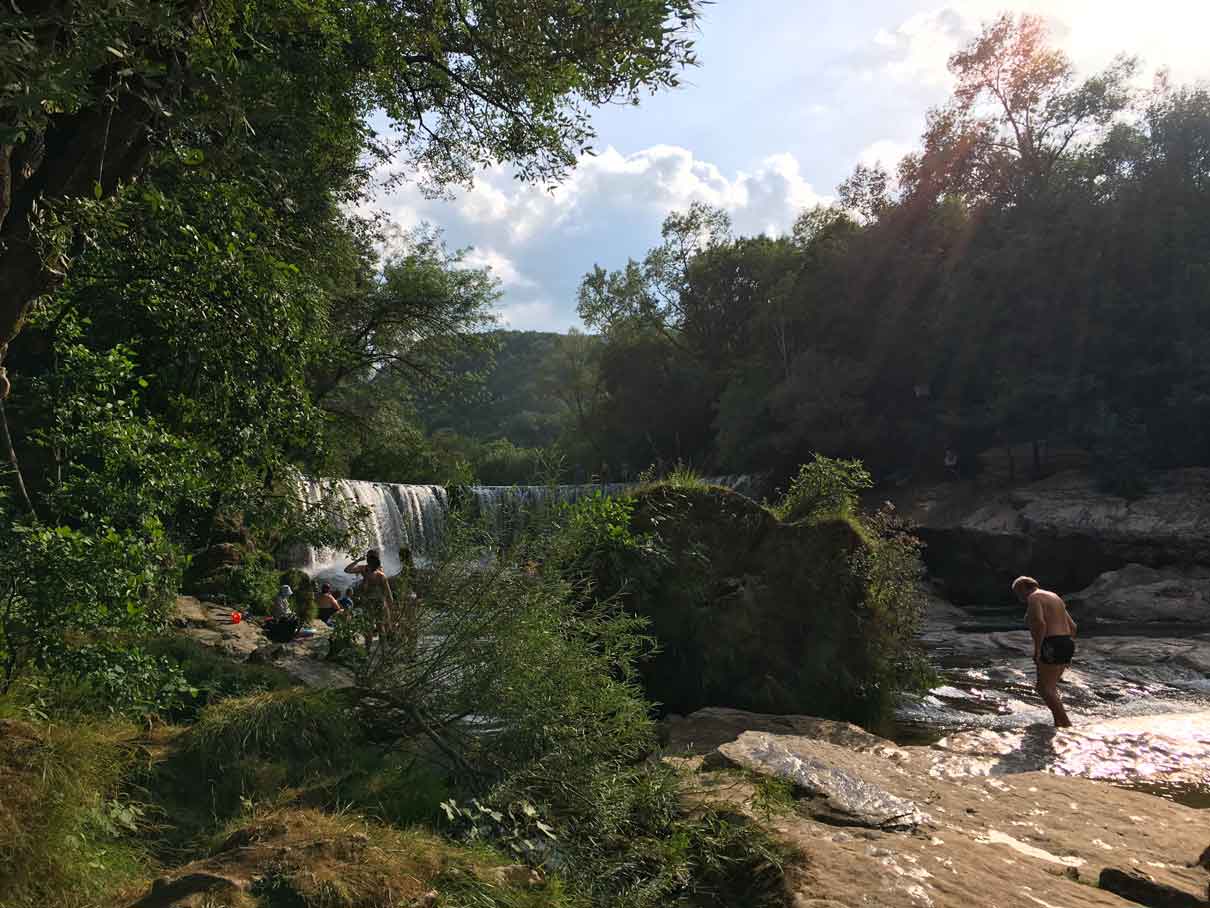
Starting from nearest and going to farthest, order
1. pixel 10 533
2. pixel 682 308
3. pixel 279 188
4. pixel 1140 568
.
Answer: pixel 10 533 < pixel 279 188 < pixel 1140 568 < pixel 682 308

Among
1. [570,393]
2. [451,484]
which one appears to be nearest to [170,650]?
[451,484]

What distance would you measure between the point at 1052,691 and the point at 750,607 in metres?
3.46

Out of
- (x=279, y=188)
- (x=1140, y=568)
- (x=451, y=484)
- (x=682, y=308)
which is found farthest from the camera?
(x=682, y=308)

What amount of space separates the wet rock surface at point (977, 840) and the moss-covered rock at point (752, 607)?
254 cm

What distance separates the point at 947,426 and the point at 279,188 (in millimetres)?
30119

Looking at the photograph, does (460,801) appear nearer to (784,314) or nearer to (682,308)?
(784,314)

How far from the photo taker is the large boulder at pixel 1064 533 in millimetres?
23719

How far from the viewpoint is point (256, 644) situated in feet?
35.1

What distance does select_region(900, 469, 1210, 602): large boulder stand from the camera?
23.7 m

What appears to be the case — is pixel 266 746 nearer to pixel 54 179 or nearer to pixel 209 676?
pixel 209 676

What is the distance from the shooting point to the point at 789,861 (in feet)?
12.1

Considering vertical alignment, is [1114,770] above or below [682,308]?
below

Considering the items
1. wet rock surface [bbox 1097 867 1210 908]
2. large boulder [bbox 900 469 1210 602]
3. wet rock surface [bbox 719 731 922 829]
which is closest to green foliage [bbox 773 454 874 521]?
wet rock surface [bbox 719 731 922 829]

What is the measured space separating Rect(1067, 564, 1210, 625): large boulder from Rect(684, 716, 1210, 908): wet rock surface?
56.9 feet
